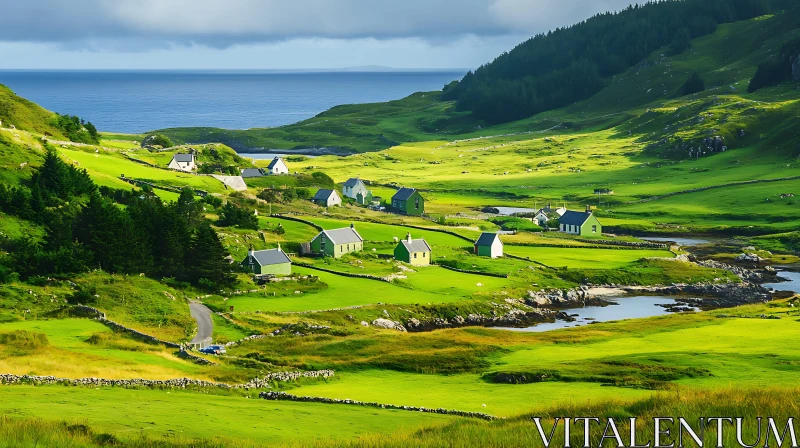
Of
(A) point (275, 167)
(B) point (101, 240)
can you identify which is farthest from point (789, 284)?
(A) point (275, 167)

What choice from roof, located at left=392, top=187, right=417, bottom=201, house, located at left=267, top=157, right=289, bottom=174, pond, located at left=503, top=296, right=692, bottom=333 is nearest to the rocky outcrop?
pond, located at left=503, top=296, right=692, bottom=333

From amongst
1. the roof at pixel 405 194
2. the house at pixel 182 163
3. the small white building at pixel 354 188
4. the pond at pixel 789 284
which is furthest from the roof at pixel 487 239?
the house at pixel 182 163

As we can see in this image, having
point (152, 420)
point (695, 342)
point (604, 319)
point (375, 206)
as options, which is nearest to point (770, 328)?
point (695, 342)

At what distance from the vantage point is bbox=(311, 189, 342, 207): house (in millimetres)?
143375

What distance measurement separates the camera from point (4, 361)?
45.0 m

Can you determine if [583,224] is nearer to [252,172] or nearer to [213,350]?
[252,172]

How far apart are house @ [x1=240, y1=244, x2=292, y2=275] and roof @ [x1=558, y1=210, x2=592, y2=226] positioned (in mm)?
59149

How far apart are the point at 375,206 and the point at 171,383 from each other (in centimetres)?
11290

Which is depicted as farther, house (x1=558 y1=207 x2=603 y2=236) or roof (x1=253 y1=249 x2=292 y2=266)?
house (x1=558 y1=207 x2=603 y2=236)

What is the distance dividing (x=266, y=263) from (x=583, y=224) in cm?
6141

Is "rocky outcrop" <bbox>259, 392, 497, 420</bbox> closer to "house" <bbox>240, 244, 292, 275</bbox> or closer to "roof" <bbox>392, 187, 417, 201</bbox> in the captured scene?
"house" <bbox>240, 244, 292, 275</bbox>

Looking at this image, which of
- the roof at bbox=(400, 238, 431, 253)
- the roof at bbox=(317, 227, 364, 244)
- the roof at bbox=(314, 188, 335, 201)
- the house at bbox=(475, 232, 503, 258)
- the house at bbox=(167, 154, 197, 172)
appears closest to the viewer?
the roof at bbox=(400, 238, 431, 253)

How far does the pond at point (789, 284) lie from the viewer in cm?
9794

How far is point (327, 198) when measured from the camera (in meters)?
143
